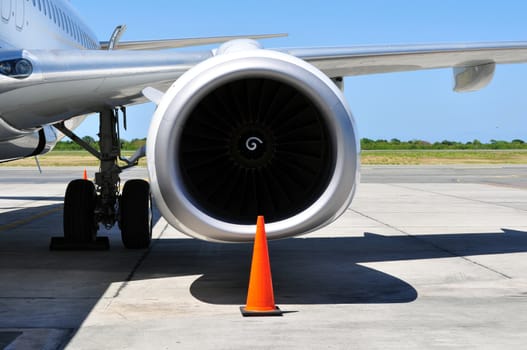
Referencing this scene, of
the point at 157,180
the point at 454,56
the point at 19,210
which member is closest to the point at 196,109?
the point at 157,180

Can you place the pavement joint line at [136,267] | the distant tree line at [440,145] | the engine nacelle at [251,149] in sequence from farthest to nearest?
1. the distant tree line at [440,145]
2. the pavement joint line at [136,267]
3. the engine nacelle at [251,149]

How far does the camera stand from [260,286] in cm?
557

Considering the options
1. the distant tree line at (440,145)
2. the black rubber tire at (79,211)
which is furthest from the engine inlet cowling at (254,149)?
the distant tree line at (440,145)

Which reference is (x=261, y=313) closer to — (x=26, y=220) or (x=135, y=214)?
(x=135, y=214)

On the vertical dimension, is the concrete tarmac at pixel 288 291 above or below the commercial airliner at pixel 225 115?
below

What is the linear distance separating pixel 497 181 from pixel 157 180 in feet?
69.2

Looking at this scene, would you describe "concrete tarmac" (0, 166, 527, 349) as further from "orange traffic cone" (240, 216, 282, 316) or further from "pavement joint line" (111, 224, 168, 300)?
"orange traffic cone" (240, 216, 282, 316)

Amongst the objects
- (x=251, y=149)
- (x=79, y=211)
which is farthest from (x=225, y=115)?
(x=79, y=211)

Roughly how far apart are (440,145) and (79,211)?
79554 mm

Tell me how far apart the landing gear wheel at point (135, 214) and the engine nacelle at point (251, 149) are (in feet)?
8.06

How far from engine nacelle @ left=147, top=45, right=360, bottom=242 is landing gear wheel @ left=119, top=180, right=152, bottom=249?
2.46m

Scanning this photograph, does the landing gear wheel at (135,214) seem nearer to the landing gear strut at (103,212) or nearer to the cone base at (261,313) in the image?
the landing gear strut at (103,212)

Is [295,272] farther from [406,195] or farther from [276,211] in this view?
[406,195]

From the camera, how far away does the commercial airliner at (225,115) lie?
561 cm
